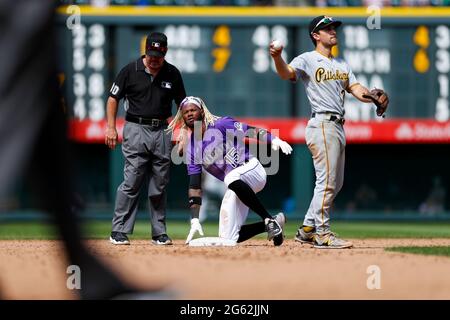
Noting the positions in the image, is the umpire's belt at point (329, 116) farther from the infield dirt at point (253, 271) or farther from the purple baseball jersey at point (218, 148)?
the infield dirt at point (253, 271)

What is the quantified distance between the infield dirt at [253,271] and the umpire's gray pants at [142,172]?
0.56 metres

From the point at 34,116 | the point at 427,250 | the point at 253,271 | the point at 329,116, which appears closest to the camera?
the point at 34,116

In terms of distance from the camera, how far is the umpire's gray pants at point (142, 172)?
898 centimetres

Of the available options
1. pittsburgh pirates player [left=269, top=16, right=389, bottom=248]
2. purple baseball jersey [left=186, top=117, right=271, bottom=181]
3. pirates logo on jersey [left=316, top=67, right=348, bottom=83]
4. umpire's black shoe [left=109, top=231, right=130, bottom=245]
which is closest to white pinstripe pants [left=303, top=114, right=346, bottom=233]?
pittsburgh pirates player [left=269, top=16, right=389, bottom=248]

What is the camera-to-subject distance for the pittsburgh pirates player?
8.42m

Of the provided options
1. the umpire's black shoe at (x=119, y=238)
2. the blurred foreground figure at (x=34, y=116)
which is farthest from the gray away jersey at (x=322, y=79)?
the blurred foreground figure at (x=34, y=116)

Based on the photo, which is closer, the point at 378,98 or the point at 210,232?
the point at 378,98

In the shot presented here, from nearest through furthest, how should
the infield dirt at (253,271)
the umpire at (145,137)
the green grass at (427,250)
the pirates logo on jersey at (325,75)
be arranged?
the infield dirt at (253,271) < the green grass at (427,250) < the pirates logo on jersey at (325,75) < the umpire at (145,137)

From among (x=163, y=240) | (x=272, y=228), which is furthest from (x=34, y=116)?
(x=163, y=240)

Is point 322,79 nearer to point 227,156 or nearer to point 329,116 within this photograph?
point 329,116

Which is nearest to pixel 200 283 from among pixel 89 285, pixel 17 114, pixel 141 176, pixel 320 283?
pixel 320 283

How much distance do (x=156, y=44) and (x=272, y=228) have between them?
1.89 m

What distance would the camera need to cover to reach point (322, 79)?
28.0 feet

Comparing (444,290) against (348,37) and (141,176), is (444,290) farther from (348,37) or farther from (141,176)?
(348,37)
